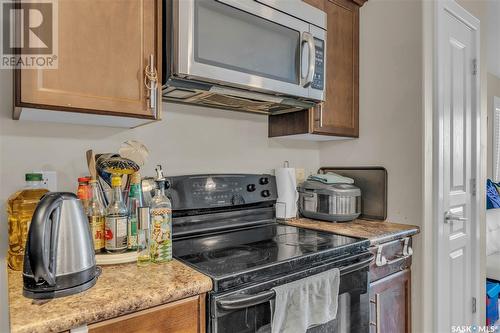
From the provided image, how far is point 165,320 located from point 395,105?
5.15 feet

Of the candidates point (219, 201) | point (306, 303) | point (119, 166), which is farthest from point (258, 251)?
point (119, 166)

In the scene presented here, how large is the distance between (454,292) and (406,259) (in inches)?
22.7

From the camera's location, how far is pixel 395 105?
174cm

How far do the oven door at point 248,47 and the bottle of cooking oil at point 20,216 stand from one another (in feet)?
2.03

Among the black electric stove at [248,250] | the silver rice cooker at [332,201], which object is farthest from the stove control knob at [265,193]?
the silver rice cooker at [332,201]

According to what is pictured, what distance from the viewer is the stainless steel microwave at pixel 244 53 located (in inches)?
43.5

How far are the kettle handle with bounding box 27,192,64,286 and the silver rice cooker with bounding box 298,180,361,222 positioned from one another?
1333mm

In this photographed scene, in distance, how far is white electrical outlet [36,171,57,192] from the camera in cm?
113

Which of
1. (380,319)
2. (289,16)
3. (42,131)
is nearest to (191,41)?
(289,16)

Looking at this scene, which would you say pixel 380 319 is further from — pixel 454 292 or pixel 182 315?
pixel 182 315

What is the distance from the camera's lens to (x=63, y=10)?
0.91 metres

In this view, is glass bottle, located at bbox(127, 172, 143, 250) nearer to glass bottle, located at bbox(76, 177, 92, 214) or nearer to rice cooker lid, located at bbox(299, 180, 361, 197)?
glass bottle, located at bbox(76, 177, 92, 214)

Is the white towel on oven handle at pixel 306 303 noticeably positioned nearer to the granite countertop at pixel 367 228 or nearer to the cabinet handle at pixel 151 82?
the granite countertop at pixel 367 228

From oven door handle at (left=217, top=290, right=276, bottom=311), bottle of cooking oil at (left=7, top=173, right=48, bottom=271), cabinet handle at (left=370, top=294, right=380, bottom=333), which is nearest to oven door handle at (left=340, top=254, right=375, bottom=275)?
cabinet handle at (left=370, top=294, right=380, bottom=333)
